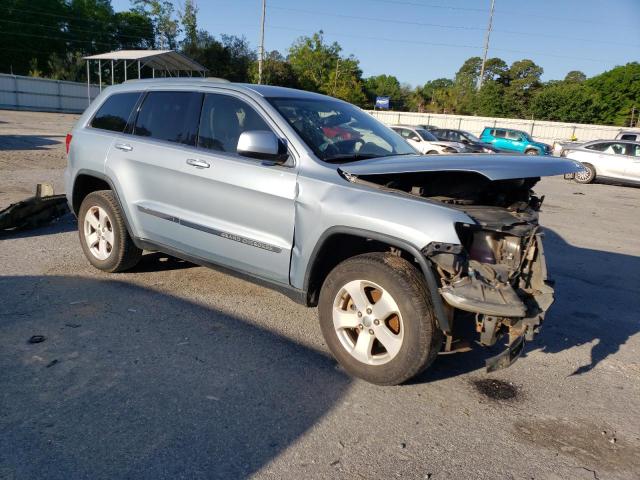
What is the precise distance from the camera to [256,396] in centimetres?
310

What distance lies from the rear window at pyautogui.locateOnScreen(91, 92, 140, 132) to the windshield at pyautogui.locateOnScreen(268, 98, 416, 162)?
171 centimetres

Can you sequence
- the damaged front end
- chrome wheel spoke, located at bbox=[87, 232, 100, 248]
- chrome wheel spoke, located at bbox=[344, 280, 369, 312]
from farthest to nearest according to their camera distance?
chrome wheel spoke, located at bbox=[87, 232, 100, 248]
chrome wheel spoke, located at bbox=[344, 280, 369, 312]
the damaged front end

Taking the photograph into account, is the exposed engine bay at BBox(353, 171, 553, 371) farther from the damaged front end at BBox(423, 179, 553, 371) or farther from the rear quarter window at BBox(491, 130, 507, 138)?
the rear quarter window at BBox(491, 130, 507, 138)

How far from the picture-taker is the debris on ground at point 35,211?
619 centimetres

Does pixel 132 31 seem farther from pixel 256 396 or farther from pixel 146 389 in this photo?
pixel 256 396

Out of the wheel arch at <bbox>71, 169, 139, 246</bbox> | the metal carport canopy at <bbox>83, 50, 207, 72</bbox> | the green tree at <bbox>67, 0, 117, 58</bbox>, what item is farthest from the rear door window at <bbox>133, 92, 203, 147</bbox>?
the green tree at <bbox>67, 0, 117, 58</bbox>

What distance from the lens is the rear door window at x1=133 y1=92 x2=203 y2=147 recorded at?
14.1ft

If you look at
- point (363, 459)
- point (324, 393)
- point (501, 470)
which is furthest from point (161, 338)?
point (501, 470)

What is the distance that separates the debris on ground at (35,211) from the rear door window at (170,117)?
8.52ft

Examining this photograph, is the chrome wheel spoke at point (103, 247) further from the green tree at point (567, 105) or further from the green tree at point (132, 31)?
the green tree at point (132, 31)

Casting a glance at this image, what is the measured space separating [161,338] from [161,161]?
5.01 ft

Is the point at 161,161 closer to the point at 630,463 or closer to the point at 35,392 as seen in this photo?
the point at 35,392

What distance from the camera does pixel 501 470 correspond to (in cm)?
258

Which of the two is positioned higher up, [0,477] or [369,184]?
[369,184]
